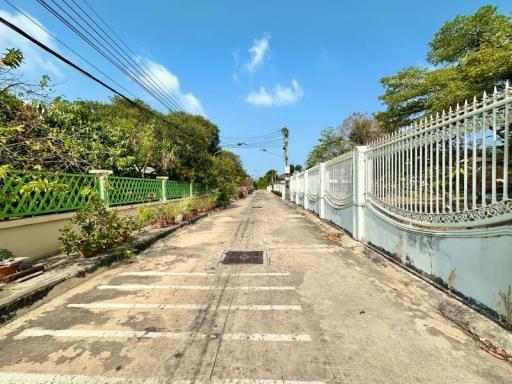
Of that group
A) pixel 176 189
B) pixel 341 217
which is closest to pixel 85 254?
pixel 341 217

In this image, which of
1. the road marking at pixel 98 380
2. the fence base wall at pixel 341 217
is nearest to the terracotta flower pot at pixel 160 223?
the fence base wall at pixel 341 217

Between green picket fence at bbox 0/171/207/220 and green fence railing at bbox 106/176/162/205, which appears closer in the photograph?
green picket fence at bbox 0/171/207/220

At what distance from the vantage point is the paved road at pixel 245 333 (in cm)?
238

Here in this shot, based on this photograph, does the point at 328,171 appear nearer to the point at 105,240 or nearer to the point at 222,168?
the point at 105,240

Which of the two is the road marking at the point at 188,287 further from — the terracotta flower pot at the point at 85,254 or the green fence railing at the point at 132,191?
the green fence railing at the point at 132,191

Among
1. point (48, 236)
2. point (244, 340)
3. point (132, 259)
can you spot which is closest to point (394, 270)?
point (244, 340)

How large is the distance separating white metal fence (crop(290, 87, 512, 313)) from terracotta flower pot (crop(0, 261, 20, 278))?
595 cm

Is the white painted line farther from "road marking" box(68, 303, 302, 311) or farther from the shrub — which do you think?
the shrub

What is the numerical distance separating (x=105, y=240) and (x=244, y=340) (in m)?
4.28

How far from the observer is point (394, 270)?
16.6 feet

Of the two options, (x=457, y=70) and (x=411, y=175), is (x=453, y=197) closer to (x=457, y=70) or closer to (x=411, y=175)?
(x=411, y=175)

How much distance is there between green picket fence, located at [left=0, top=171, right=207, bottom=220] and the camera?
14.2 ft

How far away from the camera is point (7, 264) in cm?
438

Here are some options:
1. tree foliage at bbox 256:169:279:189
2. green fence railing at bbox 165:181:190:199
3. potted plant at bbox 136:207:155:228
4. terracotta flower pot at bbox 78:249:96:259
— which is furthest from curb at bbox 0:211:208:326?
tree foliage at bbox 256:169:279:189
